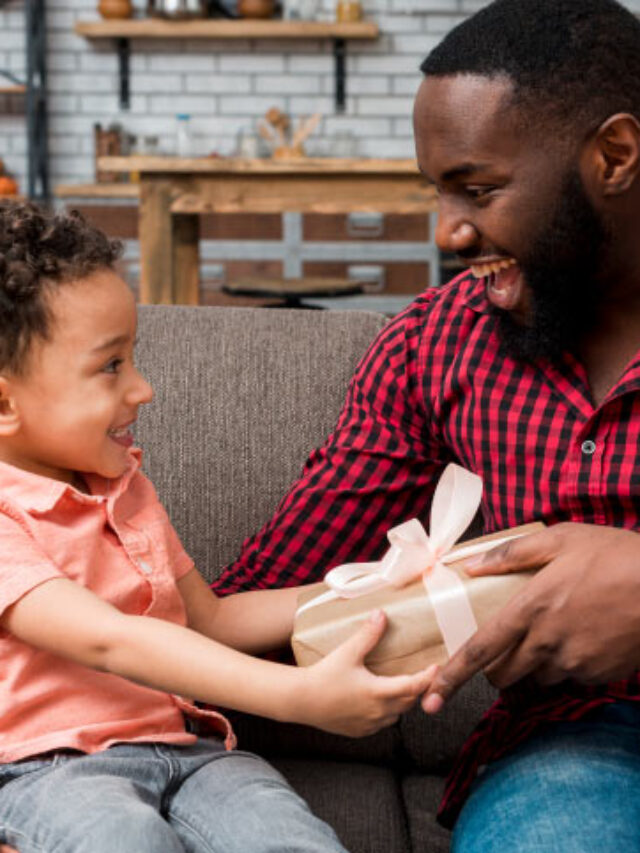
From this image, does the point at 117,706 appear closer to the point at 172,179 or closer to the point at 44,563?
the point at 44,563

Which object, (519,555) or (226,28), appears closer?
(519,555)

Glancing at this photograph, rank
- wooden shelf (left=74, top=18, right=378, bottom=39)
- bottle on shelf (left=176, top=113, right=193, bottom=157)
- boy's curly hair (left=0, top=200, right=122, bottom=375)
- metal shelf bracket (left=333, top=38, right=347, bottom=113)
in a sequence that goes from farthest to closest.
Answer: metal shelf bracket (left=333, top=38, right=347, bottom=113) < wooden shelf (left=74, top=18, right=378, bottom=39) < bottle on shelf (left=176, top=113, right=193, bottom=157) < boy's curly hair (left=0, top=200, right=122, bottom=375)

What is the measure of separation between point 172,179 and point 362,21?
2.82 m

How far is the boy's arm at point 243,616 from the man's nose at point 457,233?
367 mm

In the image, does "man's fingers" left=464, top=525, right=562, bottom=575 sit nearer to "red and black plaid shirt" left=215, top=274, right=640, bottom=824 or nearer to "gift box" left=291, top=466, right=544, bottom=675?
"gift box" left=291, top=466, right=544, bottom=675

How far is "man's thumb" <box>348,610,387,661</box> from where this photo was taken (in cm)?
88

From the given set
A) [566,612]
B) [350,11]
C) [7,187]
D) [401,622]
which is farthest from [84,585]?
[350,11]

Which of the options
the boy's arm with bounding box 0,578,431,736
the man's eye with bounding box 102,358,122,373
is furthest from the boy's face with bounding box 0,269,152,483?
the boy's arm with bounding box 0,578,431,736

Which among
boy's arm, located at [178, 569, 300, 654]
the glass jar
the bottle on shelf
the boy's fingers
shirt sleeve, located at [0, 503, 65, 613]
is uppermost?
the glass jar

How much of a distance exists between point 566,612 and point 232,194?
91.4 inches

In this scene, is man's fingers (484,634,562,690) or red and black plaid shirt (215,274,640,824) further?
red and black plaid shirt (215,274,640,824)

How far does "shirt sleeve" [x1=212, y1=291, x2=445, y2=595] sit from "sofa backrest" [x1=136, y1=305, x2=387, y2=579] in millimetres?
91

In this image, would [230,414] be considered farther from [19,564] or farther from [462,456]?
[19,564]

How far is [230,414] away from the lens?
1384mm
